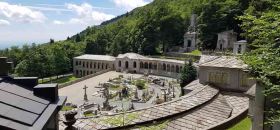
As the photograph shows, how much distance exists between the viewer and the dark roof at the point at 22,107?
7.13 metres

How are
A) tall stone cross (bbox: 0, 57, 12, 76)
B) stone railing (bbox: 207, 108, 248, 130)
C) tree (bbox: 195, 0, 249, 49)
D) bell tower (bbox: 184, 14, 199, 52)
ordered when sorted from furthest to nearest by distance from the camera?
1. bell tower (bbox: 184, 14, 199, 52)
2. tree (bbox: 195, 0, 249, 49)
3. stone railing (bbox: 207, 108, 248, 130)
4. tall stone cross (bbox: 0, 57, 12, 76)

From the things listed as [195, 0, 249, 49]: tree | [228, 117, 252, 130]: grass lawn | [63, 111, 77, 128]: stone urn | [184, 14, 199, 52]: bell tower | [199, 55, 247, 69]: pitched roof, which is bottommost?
[228, 117, 252, 130]: grass lawn

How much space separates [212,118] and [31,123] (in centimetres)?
1651

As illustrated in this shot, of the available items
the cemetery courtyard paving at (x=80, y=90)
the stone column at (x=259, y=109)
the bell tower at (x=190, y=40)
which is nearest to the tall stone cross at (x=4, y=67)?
the stone column at (x=259, y=109)

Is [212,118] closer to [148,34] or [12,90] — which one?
[12,90]

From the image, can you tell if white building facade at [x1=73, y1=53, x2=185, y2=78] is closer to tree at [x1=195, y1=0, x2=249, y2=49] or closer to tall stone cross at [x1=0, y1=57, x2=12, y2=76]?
tree at [x1=195, y1=0, x2=249, y2=49]

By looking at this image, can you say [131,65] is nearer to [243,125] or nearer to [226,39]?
[226,39]

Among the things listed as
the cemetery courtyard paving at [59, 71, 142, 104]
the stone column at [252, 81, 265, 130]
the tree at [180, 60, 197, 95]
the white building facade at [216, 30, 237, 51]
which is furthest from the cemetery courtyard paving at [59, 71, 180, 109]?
the stone column at [252, 81, 265, 130]

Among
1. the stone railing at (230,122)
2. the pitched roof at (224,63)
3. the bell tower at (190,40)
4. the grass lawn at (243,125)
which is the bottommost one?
the grass lawn at (243,125)

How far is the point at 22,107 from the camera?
845 centimetres

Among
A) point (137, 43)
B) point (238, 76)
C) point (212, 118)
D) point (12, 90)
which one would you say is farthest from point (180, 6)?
point (12, 90)

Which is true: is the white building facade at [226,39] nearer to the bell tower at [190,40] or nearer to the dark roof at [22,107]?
the bell tower at [190,40]

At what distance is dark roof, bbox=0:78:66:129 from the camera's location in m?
7.13

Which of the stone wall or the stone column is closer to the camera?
the stone column
